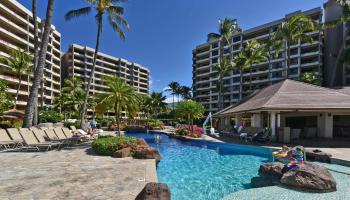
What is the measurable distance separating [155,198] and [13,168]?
7045 millimetres

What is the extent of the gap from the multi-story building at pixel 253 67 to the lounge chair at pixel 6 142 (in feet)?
132

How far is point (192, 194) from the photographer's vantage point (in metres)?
8.34

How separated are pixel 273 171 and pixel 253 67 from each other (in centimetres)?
6839

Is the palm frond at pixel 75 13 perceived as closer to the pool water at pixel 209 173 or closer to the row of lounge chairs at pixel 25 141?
the row of lounge chairs at pixel 25 141

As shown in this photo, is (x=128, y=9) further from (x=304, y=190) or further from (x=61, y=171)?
(x=304, y=190)

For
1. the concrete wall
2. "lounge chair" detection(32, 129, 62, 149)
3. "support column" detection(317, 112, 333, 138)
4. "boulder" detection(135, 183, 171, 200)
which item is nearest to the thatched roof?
"support column" detection(317, 112, 333, 138)

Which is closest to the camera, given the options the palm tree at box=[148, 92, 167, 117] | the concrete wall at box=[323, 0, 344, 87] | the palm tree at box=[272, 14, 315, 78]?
the palm tree at box=[272, 14, 315, 78]

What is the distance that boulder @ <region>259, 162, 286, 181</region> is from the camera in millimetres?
9719

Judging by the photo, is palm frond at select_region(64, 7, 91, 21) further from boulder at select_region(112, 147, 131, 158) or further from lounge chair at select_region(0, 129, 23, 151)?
A: boulder at select_region(112, 147, 131, 158)

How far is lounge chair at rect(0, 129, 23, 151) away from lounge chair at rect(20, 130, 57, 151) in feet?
2.79

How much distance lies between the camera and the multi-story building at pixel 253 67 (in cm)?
6294

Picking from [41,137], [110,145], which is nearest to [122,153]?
[110,145]

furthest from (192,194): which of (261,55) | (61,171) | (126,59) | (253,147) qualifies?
(126,59)

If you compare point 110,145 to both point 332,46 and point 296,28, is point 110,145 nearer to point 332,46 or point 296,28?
point 296,28
